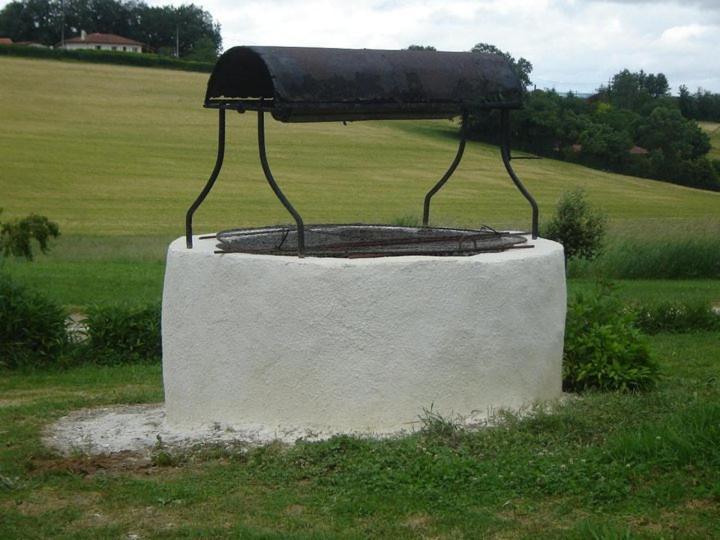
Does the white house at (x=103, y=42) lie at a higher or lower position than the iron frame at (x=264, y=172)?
higher

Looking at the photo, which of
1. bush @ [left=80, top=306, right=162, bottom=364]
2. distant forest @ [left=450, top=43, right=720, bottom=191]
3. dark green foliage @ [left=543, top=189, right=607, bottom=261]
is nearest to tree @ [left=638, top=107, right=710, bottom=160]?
distant forest @ [left=450, top=43, right=720, bottom=191]

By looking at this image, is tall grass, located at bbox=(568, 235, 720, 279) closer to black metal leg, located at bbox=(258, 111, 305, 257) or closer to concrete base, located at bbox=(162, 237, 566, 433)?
concrete base, located at bbox=(162, 237, 566, 433)

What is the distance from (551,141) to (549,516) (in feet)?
122

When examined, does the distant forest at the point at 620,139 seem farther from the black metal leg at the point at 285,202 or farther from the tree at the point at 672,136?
the black metal leg at the point at 285,202

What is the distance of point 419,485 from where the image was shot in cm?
539

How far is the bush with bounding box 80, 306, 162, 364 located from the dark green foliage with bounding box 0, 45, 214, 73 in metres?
50.6

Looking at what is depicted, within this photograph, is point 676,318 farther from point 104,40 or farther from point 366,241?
point 104,40

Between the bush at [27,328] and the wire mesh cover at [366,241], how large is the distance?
127 inches

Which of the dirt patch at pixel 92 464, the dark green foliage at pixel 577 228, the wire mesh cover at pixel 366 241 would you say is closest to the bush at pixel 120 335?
the wire mesh cover at pixel 366 241

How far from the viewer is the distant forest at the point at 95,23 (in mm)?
81812

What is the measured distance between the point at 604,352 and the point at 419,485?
8.58ft

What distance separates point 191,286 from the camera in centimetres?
662

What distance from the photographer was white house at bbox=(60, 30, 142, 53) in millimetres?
85312

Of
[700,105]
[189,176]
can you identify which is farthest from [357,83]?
[700,105]
